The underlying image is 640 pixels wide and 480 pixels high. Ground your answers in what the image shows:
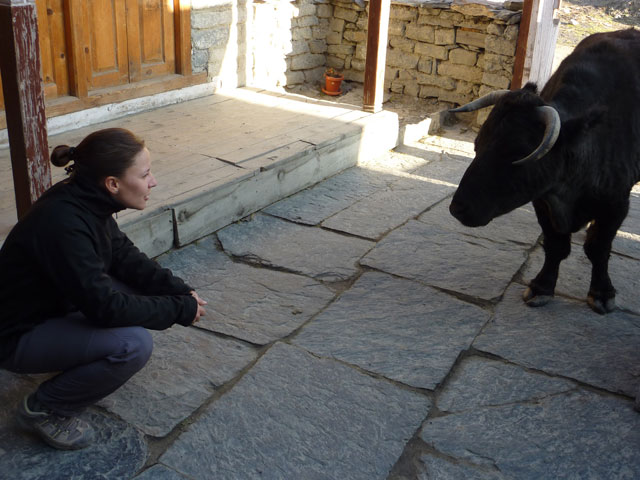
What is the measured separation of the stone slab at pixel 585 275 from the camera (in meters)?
4.09

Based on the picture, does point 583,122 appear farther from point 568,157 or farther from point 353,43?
point 353,43

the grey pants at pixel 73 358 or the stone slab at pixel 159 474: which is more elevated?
the grey pants at pixel 73 358

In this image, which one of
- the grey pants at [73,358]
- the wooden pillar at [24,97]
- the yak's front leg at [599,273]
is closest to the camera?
the grey pants at [73,358]

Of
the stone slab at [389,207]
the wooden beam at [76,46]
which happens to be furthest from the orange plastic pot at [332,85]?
the wooden beam at [76,46]

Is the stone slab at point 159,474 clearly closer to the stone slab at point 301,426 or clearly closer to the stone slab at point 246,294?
the stone slab at point 301,426

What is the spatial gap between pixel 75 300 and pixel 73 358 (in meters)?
0.23

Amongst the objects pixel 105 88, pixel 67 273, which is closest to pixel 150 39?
pixel 105 88

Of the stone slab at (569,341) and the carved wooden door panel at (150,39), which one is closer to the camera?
the stone slab at (569,341)

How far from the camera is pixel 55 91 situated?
5.36m

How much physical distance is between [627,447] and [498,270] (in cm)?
173

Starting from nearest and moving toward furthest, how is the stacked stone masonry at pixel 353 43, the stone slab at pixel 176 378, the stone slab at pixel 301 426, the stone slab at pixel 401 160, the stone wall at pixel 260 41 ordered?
the stone slab at pixel 301 426
the stone slab at pixel 176 378
the stone slab at pixel 401 160
the stone wall at pixel 260 41
the stacked stone masonry at pixel 353 43

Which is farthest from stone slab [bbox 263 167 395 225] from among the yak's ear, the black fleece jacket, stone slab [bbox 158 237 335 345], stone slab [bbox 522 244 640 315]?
the black fleece jacket

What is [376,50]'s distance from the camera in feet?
21.2

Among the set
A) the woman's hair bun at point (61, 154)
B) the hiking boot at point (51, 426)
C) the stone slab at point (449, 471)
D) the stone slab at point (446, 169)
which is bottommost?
the stone slab at point (449, 471)
